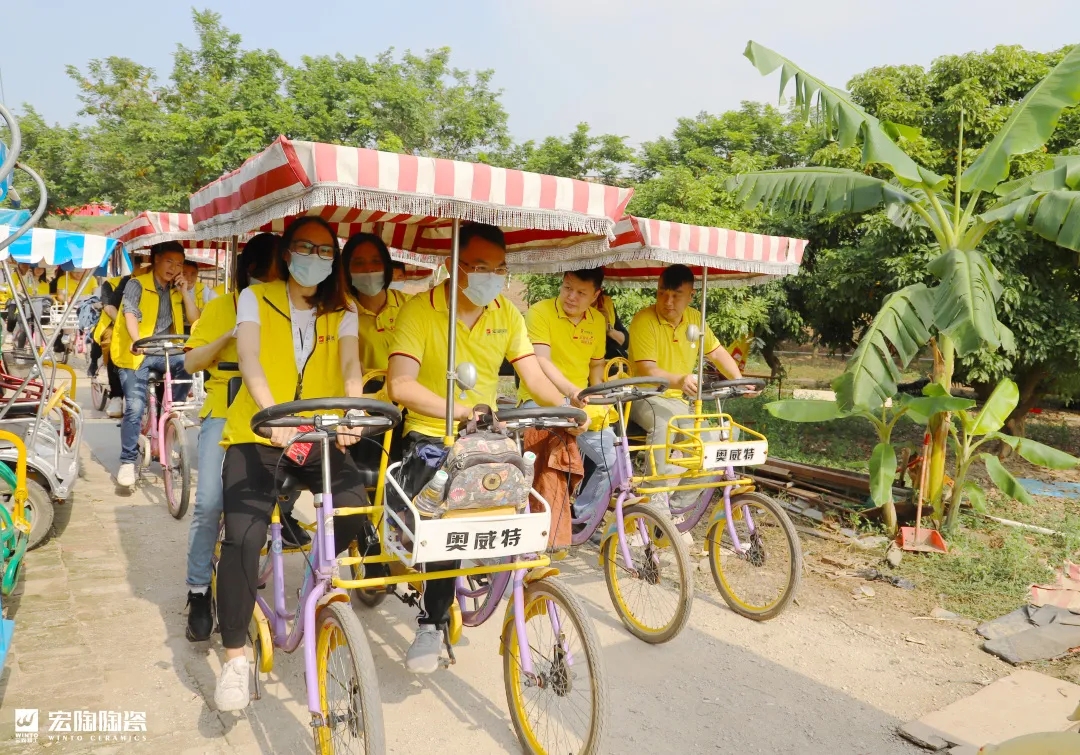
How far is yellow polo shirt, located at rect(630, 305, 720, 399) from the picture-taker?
5277 mm

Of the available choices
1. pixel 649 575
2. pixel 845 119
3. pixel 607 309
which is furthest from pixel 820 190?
pixel 649 575

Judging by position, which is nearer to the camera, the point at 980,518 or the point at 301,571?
the point at 301,571

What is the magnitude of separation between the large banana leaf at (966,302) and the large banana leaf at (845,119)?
643 mm

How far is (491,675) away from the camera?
3744 millimetres

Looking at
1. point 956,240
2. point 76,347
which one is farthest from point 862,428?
point 76,347

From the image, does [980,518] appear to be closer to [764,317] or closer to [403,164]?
[764,317]

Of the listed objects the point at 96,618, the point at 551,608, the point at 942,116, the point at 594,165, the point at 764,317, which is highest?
the point at 594,165

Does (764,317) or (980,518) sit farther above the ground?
(764,317)

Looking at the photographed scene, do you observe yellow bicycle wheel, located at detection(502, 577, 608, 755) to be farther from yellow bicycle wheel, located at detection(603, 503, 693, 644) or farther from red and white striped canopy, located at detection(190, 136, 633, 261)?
red and white striped canopy, located at detection(190, 136, 633, 261)

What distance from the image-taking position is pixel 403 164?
105 inches

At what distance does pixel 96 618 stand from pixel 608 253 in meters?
3.55

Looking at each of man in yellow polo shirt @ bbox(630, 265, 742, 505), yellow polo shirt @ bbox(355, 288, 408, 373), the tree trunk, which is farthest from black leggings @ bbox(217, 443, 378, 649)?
the tree trunk

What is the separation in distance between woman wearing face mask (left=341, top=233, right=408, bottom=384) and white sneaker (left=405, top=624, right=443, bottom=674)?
4.83 ft

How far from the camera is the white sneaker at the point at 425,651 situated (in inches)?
127
